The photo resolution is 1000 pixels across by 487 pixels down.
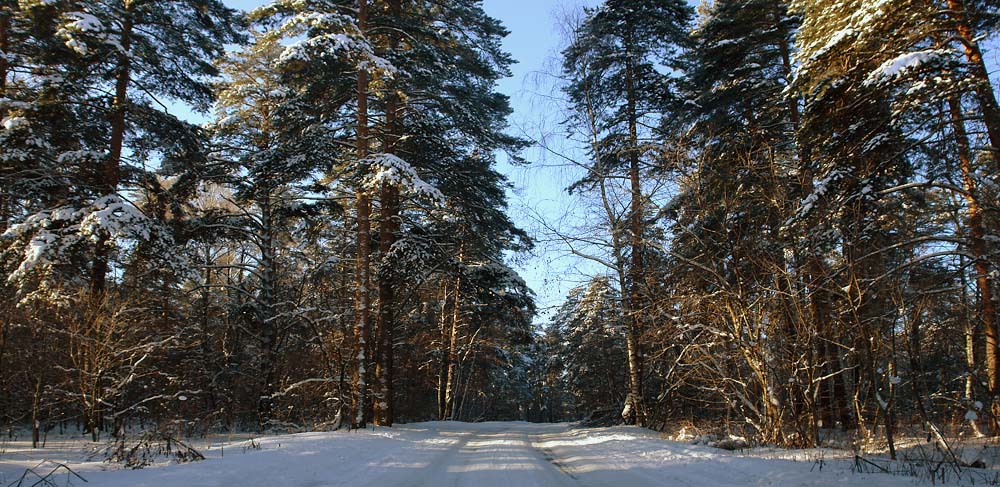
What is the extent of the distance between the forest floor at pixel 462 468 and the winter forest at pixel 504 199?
124 centimetres

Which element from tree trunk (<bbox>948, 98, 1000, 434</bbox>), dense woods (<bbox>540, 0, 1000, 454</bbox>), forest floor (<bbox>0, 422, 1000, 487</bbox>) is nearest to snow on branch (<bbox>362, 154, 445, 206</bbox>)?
dense woods (<bbox>540, 0, 1000, 454</bbox>)

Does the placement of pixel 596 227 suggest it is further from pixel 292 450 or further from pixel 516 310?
pixel 292 450

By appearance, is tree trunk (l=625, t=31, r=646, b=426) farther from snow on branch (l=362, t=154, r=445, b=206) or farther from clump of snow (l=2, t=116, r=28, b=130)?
clump of snow (l=2, t=116, r=28, b=130)

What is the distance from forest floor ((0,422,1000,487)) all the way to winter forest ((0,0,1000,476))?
124 centimetres

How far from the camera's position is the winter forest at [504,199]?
874cm

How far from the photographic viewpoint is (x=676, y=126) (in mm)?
15148

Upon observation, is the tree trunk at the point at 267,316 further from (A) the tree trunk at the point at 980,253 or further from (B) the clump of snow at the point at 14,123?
(A) the tree trunk at the point at 980,253

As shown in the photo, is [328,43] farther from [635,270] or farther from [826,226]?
[826,226]

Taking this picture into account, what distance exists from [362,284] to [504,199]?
628 cm

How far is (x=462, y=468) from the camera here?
24.2 feet

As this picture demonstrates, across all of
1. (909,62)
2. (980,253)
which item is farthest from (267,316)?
(980,253)

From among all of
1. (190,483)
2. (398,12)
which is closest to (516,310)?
(398,12)

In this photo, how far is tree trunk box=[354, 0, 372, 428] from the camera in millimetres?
12484

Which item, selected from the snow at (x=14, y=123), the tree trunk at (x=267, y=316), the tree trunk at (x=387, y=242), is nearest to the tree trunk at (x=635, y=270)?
the tree trunk at (x=387, y=242)
